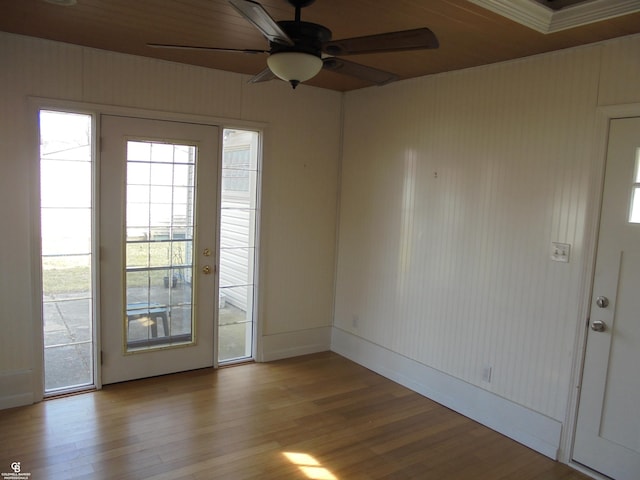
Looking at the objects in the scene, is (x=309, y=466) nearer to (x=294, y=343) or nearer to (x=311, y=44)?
(x=294, y=343)

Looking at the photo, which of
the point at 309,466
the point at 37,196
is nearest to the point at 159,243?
the point at 37,196

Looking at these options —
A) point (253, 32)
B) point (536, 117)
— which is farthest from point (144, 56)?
point (536, 117)

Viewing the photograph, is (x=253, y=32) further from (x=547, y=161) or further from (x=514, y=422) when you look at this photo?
(x=514, y=422)

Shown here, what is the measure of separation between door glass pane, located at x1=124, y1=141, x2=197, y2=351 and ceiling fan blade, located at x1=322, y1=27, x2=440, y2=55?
2.16 meters

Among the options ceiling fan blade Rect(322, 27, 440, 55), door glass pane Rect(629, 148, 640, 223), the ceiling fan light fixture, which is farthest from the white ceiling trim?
the ceiling fan light fixture

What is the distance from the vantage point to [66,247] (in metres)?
3.58

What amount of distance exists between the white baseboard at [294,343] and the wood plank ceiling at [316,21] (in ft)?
8.33

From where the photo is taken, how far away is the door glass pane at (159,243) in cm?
379

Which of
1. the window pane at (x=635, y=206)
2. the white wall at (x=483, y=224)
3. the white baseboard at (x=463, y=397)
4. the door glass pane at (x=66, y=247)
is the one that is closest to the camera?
the window pane at (x=635, y=206)

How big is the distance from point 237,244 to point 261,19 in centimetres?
286

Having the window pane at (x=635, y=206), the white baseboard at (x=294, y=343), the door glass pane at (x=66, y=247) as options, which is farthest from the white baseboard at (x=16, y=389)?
the window pane at (x=635, y=206)

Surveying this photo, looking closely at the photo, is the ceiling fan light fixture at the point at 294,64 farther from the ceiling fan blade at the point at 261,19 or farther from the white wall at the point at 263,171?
the white wall at the point at 263,171

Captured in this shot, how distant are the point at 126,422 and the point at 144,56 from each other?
2.65 metres

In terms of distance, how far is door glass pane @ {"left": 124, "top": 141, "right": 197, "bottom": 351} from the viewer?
3787 millimetres
